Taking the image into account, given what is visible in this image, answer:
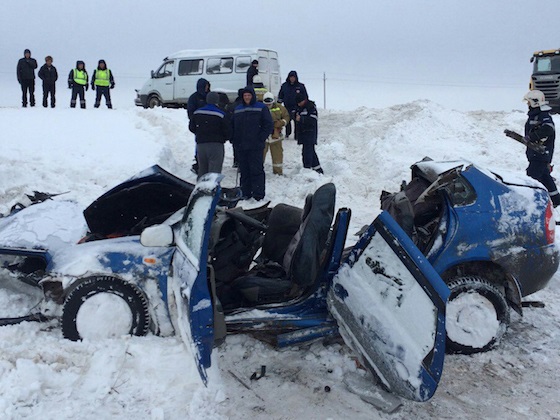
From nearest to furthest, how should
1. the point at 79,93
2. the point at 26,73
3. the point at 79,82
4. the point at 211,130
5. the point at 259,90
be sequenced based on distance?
the point at 211,130 → the point at 259,90 → the point at 26,73 → the point at 79,82 → the point at 79,93

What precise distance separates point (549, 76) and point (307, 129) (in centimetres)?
1425

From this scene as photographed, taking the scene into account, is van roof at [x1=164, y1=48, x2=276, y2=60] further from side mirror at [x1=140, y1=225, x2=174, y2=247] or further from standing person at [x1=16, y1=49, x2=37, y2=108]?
side mirror at [x1=140, y1=225, x2=174, y2=247]

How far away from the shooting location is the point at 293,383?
151 inches

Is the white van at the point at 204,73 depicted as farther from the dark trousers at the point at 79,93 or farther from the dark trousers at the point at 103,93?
the dark trousers at the point at 79,93

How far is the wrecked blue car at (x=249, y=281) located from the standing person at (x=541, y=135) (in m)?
5.20

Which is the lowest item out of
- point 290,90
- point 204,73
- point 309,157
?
point 309,157

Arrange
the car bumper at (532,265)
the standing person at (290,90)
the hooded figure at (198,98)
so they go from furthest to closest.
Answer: the standing person at (290,90) < the hooded figure at (198,98) < the car bumper at (532,265)

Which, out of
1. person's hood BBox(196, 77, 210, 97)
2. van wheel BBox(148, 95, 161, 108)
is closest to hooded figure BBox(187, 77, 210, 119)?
person's hood BBox(196, 77, 210, 97)

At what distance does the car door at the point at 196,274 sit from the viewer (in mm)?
3250

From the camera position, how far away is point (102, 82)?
17062mm

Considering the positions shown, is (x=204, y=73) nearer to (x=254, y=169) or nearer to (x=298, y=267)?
(x=254, y=169)

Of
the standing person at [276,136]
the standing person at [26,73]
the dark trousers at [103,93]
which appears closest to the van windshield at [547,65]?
the standing person at [276,136]

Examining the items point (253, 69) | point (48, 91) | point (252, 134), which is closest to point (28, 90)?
point (48, 91)

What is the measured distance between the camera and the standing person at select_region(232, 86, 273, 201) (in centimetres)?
909
